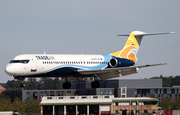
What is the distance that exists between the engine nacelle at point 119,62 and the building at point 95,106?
192 ft

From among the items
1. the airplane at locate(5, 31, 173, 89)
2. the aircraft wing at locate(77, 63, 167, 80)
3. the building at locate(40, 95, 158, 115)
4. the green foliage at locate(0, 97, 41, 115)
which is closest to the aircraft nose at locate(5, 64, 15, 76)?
the airplane at locate(5, 31, 173, 89)

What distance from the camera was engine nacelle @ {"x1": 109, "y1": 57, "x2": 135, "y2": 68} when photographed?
2665 inches

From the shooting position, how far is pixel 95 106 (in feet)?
431

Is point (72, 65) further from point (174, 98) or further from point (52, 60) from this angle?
point (174, 98)

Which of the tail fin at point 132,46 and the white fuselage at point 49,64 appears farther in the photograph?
the tail fin at point 132,46

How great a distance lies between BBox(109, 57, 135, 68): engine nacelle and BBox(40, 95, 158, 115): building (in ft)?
192

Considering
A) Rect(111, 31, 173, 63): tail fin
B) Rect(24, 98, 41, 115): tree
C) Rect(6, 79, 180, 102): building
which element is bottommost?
Rect(24, 98, 41, 115): tree

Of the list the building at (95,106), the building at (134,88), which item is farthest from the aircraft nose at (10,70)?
the building at (134,88)

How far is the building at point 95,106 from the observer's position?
12812 cm

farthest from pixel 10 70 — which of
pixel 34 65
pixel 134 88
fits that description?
pixel 134 88

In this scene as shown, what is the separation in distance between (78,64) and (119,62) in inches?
334

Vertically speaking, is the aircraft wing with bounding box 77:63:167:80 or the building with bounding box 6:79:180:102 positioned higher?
the aircraft wing with bounding box 77:63:167:80

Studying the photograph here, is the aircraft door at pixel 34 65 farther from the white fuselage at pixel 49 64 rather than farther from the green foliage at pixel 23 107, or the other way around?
the green foliage at pixel 23 107

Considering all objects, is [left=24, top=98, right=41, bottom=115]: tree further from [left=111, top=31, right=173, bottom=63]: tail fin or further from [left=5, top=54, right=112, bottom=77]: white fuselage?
[left=5, top=54, right=112, bottom=77]: white fuselage
